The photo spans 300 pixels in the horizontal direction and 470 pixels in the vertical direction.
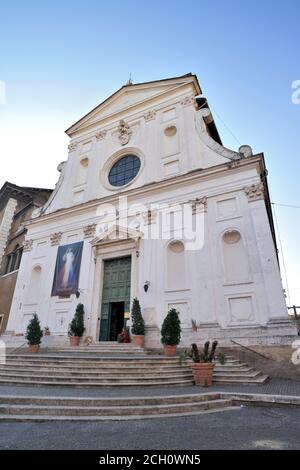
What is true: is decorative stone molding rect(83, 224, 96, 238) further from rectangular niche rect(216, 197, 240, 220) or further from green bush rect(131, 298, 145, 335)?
rectangular niche rect(216, 197, 240, 220)

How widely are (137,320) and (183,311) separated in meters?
1.84

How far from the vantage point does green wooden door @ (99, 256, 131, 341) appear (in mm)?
12523

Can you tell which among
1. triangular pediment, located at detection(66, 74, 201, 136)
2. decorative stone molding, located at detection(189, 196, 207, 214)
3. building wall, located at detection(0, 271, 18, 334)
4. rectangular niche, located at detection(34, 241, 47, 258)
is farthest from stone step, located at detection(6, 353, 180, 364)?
triangular pediment, located at detection(66, 74, 201, 136)

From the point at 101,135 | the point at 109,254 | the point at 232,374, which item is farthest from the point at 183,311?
the point at 101,135

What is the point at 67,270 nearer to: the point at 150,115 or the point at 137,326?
the point at 137,326

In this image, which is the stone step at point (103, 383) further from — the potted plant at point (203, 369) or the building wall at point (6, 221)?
the building wall at point (6, 221)

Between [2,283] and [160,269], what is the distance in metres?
12.2

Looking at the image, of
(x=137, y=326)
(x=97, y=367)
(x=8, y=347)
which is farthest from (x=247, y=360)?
(x=8, y=347)

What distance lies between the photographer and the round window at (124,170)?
1555 cm

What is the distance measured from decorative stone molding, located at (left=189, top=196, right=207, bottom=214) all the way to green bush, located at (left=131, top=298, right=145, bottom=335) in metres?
4.71

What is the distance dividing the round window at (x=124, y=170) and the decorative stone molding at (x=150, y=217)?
10.7 feet

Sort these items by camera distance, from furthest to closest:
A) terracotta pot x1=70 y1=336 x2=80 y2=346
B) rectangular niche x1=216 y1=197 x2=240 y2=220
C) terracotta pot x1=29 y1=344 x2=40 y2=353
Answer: terracotta pot x1=70 y1=336 x2=80 y2=346, rectangular niche x1=216 y1=197 x2=240 y2=220, terracotta pot x1=29 y1=344 x2=40 y2=353

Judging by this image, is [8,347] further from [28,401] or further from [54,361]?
[28,401]

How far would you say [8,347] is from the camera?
12.9 metres
